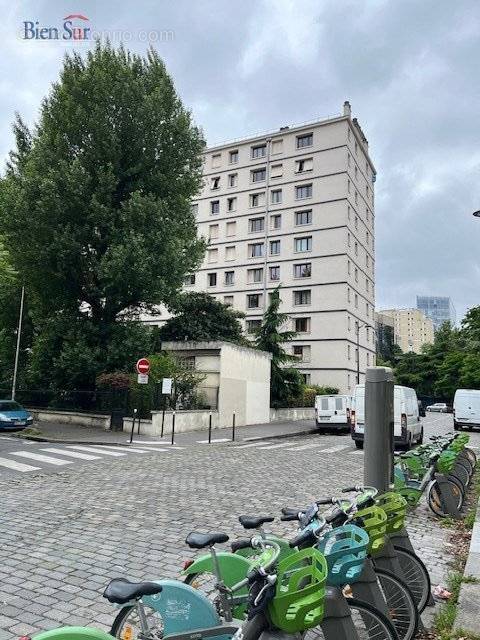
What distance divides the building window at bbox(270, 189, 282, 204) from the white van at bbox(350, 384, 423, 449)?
110 feet

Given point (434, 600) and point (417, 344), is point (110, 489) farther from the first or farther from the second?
point (417, 344)

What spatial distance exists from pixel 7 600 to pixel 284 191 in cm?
4725

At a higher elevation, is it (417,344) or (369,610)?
(417,344)

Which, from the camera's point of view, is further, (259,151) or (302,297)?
(259,151)

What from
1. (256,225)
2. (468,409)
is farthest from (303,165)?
(468,409)

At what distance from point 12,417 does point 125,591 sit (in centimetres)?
2116

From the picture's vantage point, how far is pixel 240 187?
5162 centimetres

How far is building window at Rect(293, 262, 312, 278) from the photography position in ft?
153

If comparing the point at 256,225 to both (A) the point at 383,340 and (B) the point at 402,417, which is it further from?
(A) the point at 383,340

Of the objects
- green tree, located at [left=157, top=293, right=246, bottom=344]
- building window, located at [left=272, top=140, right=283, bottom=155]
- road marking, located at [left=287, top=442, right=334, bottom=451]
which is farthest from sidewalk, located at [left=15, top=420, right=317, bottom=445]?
building window, located at [left=272, top=140, right=283, bottom=155]

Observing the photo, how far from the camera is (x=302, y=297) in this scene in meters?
46.5

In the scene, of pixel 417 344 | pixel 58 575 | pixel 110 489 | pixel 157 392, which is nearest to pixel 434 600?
pixel 58 575

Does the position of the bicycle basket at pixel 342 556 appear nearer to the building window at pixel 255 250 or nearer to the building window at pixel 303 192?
the building window at pixel 303 192

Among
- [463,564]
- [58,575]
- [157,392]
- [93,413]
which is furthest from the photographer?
[93,413]
